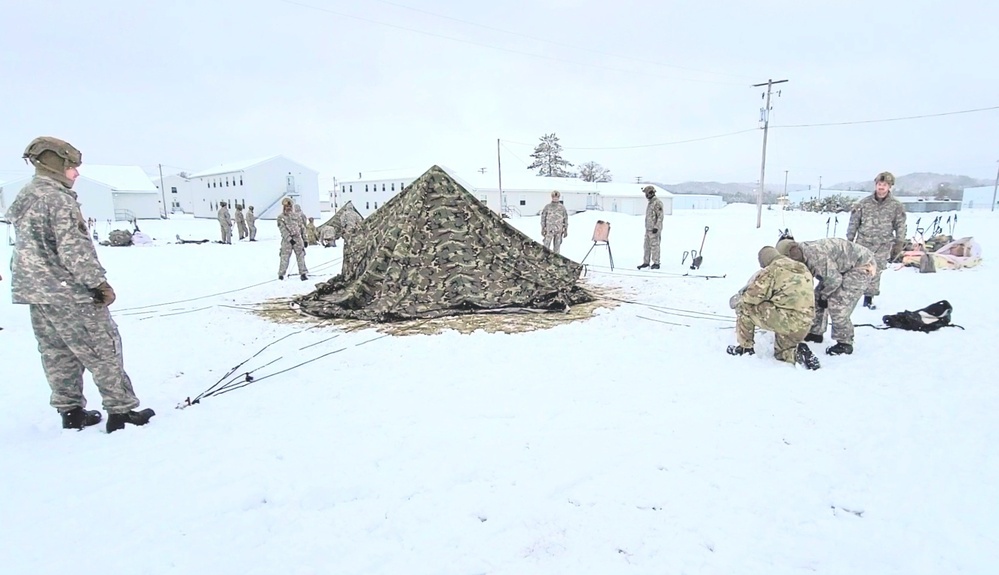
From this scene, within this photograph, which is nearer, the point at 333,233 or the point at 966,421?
the point at 966,421

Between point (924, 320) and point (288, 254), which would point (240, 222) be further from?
point (924, 320)

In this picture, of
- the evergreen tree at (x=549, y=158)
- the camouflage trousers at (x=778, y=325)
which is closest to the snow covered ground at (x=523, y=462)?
the camouflage trousers at (x=778, y=325)

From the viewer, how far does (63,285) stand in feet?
10.0

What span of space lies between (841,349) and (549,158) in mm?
55340

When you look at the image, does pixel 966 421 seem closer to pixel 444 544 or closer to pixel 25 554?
pixel 444 544

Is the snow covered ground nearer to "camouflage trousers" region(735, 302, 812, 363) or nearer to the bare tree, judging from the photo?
"camouflage trousers" region(735, 302, 812, 363)

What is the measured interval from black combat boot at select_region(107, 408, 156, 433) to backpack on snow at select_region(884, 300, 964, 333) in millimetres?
6819

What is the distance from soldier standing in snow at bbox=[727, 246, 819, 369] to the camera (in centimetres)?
427

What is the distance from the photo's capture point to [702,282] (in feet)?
28.5

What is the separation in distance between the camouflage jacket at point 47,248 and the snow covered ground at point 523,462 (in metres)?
0.97

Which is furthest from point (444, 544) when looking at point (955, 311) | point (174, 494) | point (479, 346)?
point (955, 311)

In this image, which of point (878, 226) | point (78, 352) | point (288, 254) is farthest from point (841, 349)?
point (288, 254)

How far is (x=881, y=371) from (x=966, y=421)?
0.92m

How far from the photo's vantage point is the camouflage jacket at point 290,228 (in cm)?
917
